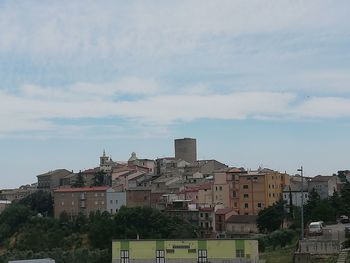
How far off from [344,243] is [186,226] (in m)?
22.6

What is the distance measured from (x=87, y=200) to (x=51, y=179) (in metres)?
20.0

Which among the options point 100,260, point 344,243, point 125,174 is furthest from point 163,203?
point 344,243

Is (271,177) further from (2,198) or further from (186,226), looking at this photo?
(2,198)

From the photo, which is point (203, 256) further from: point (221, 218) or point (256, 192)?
point (256, 192)

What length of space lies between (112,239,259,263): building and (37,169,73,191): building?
175 ft

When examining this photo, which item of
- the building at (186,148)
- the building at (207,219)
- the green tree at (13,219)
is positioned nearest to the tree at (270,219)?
the building at (207,219)

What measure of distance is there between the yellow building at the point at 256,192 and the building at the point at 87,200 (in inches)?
493

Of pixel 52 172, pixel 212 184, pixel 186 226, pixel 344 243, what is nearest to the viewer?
pixel 344 243

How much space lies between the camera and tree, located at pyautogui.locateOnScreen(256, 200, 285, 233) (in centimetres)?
4894

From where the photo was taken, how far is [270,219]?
49062 millimetres

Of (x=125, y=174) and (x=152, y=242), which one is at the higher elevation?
(x=125, y=174)

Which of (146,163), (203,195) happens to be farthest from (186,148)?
(203,195)

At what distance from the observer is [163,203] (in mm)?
61094

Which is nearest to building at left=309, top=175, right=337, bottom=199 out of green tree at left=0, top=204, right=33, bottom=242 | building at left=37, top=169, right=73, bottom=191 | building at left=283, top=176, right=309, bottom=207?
building at left=283, top=176, right=309, bottom=207
